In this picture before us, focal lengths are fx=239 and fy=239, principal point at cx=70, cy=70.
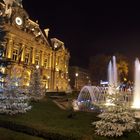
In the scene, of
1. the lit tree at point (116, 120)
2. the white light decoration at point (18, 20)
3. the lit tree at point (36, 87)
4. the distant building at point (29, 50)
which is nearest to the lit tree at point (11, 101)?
the lit tree at point (116, 120)

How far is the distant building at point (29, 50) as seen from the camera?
2325 inches

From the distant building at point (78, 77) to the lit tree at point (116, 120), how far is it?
8277 centimetres

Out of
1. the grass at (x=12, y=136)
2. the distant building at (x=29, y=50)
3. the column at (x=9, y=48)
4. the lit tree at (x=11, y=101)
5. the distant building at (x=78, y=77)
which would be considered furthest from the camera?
the distant building at (x=78, y=77)

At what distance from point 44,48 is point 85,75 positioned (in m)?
33.0

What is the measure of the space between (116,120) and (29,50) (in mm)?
56195

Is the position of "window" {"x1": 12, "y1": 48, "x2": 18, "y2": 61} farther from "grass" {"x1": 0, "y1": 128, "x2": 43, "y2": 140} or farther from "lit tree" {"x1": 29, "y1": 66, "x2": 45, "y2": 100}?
"grass" {"x1": 0, "y1": 128, "x2": 43, "y2": 140}

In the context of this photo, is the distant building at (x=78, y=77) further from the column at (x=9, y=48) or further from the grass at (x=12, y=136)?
the grass at (x=12, y=136)

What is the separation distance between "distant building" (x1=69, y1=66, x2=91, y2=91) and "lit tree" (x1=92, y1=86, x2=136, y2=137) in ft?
272

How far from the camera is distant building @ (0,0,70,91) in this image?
194 feet

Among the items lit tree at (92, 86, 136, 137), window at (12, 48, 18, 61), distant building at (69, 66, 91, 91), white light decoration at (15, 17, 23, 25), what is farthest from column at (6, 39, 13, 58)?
lit tree at (92, 86, 136, 137)

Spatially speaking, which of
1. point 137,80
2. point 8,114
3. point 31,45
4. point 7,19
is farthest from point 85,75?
point 8,114

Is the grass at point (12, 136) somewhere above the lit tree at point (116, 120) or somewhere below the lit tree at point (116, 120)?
below

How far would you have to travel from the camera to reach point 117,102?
12.9 m

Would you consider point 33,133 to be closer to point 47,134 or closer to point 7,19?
point 47,134
